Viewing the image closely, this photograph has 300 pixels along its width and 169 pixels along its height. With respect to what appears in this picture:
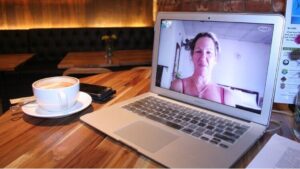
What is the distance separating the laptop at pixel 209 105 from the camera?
1.60ft

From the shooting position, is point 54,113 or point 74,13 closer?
point 54,113

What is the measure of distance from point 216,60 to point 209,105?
0.40 ft

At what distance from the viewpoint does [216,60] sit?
25.2 inches

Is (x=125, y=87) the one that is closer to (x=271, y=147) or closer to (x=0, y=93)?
(x=271, y=147)

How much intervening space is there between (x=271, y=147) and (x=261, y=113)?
9 cm

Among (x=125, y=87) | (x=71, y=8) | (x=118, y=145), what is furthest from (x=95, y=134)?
(x=71, y=8)

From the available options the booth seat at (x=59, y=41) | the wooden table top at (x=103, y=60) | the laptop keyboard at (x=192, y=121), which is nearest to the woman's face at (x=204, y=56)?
the laptop keyboard at (x=192, y=121)

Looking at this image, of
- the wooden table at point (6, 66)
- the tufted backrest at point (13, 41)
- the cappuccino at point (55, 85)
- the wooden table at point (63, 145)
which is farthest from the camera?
the tufted backrest at point (13, 41)

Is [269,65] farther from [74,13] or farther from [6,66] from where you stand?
[74,13]

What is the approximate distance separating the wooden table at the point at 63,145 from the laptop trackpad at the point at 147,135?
23mm

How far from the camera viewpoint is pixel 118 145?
53 cm

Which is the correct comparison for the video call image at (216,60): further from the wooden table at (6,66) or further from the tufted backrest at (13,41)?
the tufted backrest at (13,41)

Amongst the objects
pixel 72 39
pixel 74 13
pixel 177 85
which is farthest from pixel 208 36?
pixel 74 13

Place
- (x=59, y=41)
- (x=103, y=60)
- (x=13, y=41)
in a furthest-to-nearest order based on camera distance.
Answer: (x=59, y=41)
(x=13, y=41)
(x=103, y=60)
